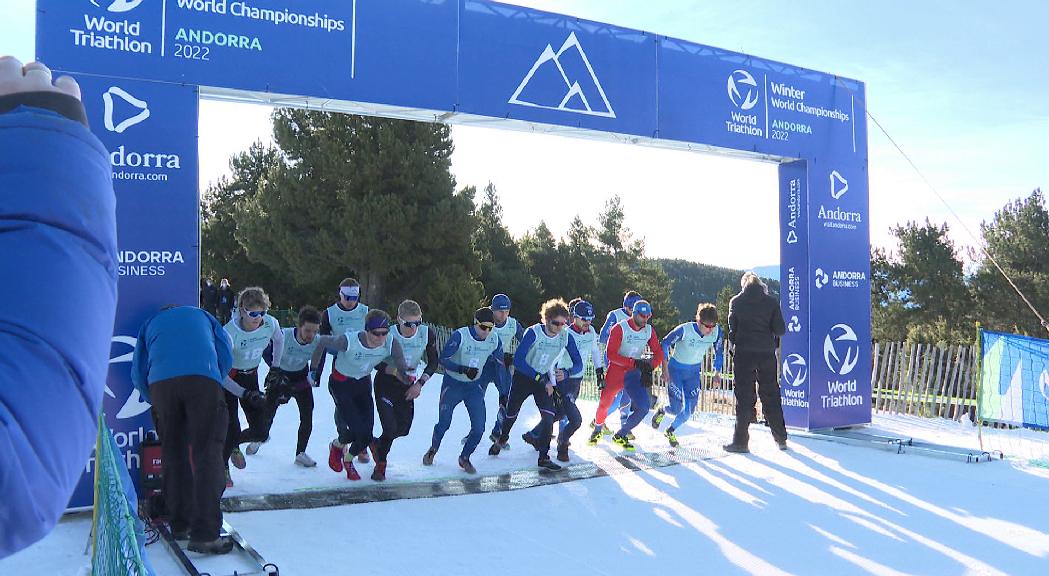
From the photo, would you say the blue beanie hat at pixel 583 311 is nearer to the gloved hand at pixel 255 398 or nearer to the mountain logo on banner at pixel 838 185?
the mountain logo on banner at pixel 838 185

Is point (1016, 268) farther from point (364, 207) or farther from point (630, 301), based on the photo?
point (630, 301)

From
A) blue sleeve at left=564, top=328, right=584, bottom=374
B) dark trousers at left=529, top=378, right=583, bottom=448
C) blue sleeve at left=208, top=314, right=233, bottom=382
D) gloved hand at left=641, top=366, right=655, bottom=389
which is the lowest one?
dark trousers at left=529, top=378, right=583, bottom=448

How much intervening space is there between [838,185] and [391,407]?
265 inches

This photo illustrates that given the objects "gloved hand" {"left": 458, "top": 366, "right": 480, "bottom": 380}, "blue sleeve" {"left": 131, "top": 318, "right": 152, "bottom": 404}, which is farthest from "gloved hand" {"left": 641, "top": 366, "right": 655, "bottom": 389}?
"blue sleeve" {"left": 131, "top": 318, "right": 152, "bottom": 404}

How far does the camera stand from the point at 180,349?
541 cm

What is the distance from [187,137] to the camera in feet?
22.1

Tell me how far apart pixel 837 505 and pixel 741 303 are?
298 cm

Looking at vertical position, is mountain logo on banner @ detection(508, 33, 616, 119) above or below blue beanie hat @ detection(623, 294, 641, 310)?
above

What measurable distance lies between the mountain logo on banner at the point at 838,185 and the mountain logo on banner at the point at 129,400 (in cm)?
861

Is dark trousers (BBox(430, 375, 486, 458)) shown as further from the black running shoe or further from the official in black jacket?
the official in black jacket

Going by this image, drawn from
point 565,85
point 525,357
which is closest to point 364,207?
point 565,85

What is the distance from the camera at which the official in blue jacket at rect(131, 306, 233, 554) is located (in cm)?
526

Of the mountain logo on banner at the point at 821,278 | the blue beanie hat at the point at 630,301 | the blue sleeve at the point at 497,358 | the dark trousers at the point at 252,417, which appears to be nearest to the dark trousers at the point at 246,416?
the dark trousers at the point at 252,417

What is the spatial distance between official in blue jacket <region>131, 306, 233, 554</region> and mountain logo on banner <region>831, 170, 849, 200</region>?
821 cm
